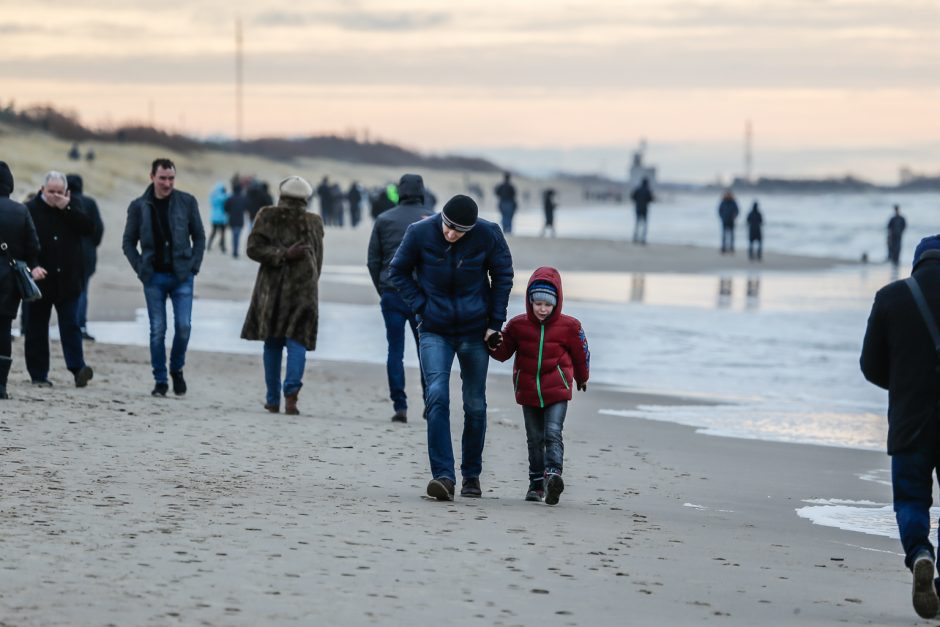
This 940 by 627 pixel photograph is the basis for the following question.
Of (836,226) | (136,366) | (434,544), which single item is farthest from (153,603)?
(836,226)

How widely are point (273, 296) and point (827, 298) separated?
1841 cm

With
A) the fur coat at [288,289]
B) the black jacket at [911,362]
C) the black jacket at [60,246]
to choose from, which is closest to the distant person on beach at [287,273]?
the fur coat at [288,289]

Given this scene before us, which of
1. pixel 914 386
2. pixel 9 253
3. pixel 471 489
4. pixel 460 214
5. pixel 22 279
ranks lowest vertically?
pixel 471 489

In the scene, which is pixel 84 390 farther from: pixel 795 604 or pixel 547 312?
pixel 795 604

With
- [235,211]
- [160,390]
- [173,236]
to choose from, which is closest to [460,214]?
[173,236]

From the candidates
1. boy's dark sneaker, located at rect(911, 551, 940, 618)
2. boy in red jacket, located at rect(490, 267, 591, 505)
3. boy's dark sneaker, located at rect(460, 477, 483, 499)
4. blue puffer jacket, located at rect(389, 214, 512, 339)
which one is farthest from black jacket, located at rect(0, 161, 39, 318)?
boy's dark sneaker, located at rect(911, 551, 940, 618)

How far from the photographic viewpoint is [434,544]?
703 cm

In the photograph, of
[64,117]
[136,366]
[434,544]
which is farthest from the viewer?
[64,117]

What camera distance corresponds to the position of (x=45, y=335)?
40.0ft

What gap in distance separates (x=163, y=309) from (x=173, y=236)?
24.6 inches

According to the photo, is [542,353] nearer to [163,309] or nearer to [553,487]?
[553,487]

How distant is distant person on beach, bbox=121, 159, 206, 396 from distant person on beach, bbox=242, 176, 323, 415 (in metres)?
0.61

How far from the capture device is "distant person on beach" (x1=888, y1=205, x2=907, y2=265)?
39.0m

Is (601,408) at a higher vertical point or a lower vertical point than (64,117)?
lower
